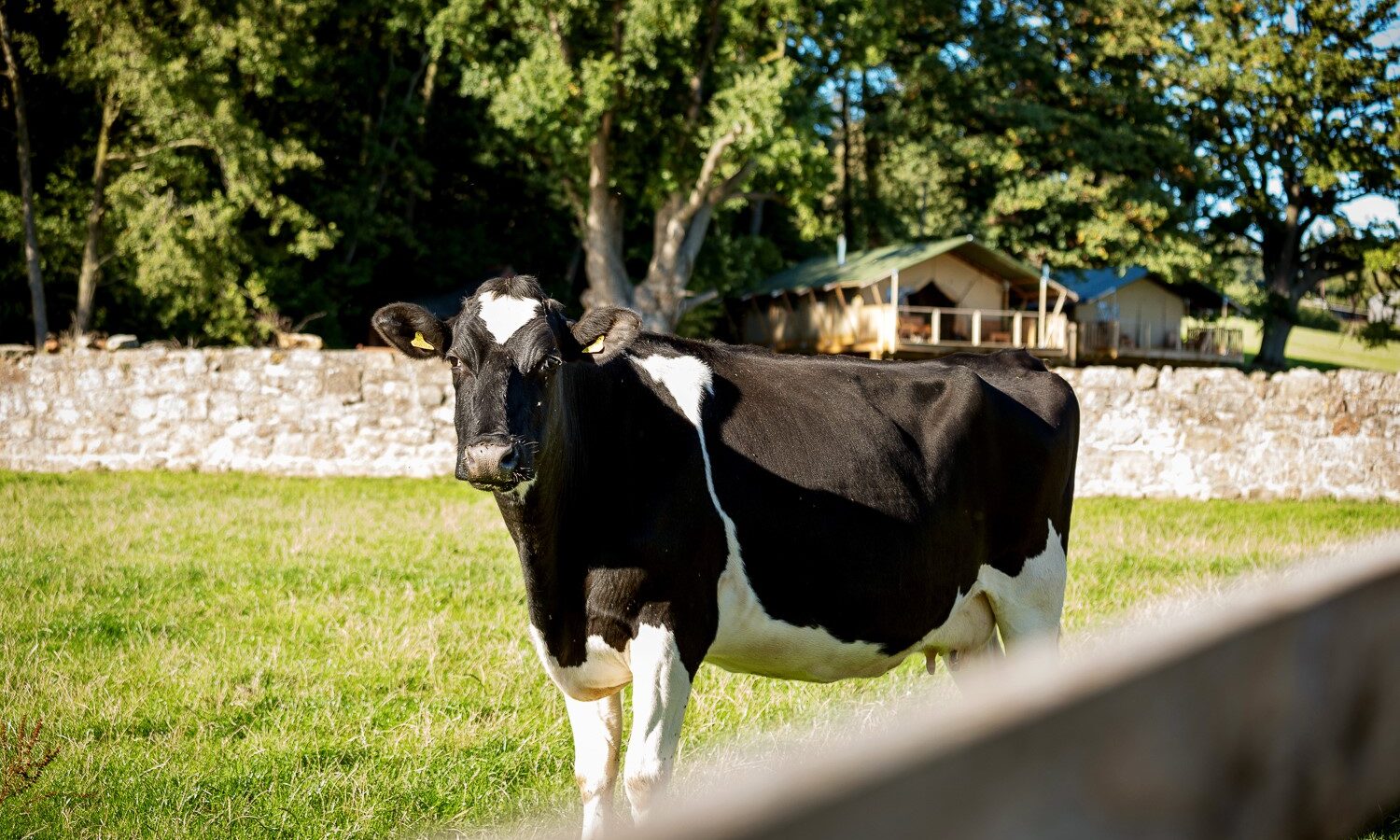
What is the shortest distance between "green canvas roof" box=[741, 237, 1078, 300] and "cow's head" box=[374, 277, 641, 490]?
31139mm

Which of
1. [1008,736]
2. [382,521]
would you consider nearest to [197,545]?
[382,521]

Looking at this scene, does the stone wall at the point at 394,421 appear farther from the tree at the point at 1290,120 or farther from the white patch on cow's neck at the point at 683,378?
the tree at the point at 1290,120

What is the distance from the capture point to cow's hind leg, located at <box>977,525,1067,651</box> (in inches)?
188

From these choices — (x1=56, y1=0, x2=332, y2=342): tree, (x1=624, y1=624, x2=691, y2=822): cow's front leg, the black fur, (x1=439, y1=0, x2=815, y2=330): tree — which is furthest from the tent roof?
(x1=624, y1=624, x2=691, y2=822): cow's front leg

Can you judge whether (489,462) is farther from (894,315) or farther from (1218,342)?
(1218,342)

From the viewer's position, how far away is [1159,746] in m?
0.71

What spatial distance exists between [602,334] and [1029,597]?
2.28 m

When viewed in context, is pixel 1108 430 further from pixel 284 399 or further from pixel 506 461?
pixel 506 461

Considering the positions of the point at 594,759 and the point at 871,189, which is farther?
the point at 871,189

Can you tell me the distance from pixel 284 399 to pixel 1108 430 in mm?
11097

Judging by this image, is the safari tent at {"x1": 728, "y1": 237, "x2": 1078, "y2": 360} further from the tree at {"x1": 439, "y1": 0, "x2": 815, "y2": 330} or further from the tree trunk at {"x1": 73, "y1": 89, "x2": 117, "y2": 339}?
the tree trunk at {"x1": 73, "y1": 89, "x2": 117, "y2": 339}

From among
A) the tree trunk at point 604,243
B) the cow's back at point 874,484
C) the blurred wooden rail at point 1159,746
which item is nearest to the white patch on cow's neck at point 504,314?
the cow's back at point 874,484

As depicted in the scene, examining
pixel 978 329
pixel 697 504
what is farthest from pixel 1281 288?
pixel 697 504

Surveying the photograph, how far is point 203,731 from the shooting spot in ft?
15.9
